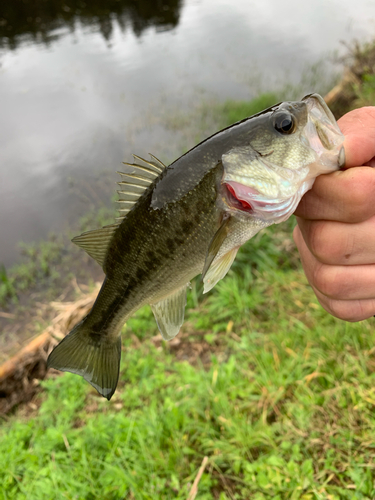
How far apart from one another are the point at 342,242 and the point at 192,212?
25.5 inches

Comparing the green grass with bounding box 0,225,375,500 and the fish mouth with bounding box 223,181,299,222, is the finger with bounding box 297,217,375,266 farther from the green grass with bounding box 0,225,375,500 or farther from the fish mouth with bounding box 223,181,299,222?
the green grass with bounding box 0,225,375,500

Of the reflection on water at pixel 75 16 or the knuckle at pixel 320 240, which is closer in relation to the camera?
the knuckle at pixel 320 240

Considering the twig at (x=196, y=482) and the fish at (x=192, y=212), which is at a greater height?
the fish at (x=192, y=212)

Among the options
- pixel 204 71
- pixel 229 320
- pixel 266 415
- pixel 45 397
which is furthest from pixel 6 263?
pixel 204 71

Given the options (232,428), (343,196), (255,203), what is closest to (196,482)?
(232,428)

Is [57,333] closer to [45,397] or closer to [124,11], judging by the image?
[45,397]

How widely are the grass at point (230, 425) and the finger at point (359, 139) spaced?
193 cm

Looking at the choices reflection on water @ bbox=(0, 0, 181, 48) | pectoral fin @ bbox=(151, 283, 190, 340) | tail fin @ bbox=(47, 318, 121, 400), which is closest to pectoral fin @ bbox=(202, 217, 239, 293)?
pectoral fin @ bbox=(151, 283, 190, 340)

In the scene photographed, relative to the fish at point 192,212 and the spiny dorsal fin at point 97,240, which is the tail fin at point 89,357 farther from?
the spiny dorsal fin at point 97,240

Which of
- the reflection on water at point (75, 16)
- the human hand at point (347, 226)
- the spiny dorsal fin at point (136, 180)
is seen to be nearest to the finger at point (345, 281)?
the human hand at point (347, 226)

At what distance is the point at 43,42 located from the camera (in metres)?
15.1

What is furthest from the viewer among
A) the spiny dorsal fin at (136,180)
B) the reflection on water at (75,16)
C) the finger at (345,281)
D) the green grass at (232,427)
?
the reflection on water at (75,16)

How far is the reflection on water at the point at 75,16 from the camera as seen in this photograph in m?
15.8

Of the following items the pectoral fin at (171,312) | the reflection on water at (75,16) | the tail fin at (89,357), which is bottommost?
the tail fin at (89,357)
